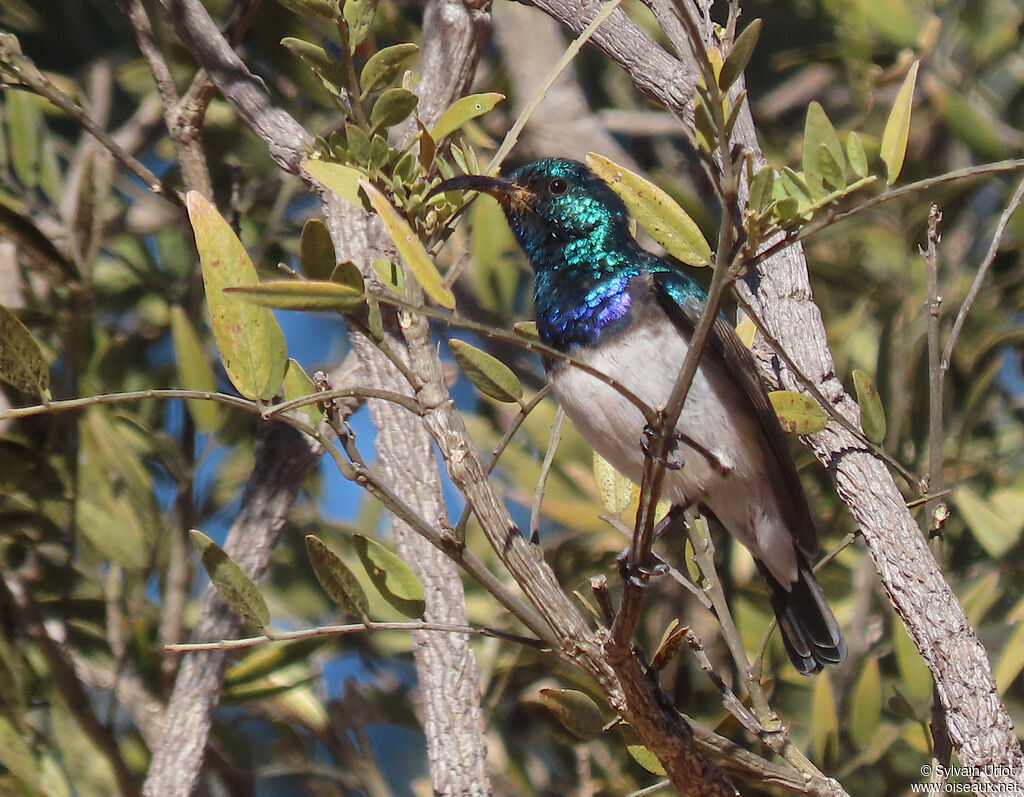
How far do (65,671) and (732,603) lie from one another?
150cm

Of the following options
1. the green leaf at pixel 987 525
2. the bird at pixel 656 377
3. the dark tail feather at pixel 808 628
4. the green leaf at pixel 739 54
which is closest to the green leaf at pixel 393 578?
the bird at pixel 656 377

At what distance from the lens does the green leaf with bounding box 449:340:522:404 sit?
1.57 meters

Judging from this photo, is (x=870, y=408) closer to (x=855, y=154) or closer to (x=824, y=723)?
(x=855, y=154)

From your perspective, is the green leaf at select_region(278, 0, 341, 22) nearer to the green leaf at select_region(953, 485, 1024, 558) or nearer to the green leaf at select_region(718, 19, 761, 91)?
the green leaf at select_region(718, 19, 761, 91)

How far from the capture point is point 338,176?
136cm

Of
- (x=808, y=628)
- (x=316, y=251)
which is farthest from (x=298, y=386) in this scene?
(x=808, y=628)

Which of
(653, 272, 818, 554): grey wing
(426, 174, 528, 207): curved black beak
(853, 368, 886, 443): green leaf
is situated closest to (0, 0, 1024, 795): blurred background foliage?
(426, 174, 528, 207): curved black beak

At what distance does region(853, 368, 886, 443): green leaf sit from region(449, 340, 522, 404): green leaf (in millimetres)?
545

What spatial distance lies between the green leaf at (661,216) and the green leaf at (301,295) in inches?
20.0

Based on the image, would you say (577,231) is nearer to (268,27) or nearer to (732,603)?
(268,27)

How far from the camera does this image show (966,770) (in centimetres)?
161

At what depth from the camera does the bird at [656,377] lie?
232 centimetres

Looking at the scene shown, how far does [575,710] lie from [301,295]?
877 millimetres

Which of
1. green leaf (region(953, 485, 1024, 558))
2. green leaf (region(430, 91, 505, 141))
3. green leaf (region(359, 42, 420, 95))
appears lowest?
green leaf (region(953, 485, 1024, 558))
